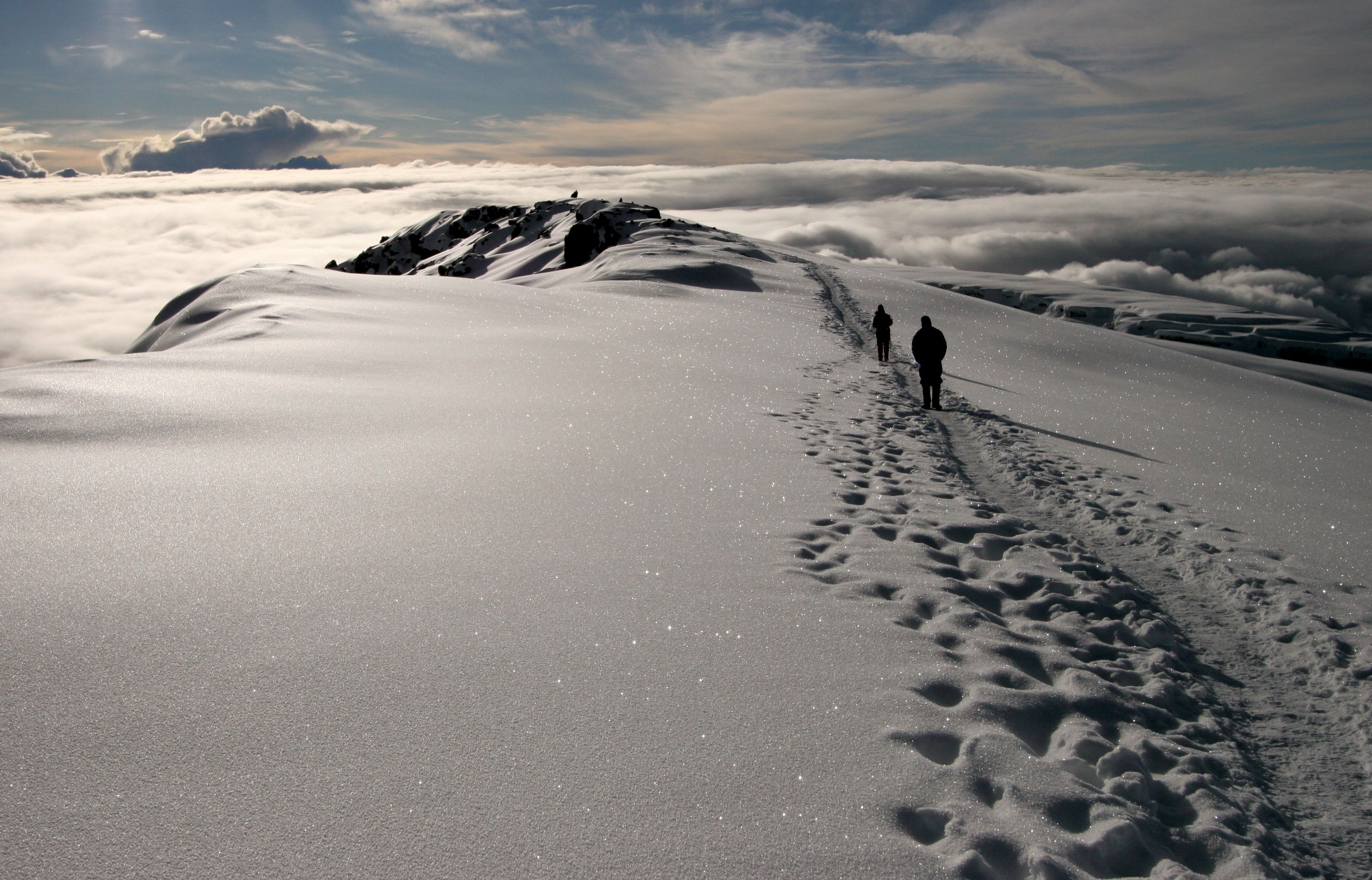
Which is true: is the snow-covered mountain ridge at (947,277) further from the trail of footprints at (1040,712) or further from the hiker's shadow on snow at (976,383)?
the trail of footprints at (1040,712)

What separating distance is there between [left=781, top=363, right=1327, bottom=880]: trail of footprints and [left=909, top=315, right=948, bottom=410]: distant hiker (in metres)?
6.32

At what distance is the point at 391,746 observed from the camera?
3512 millimetres

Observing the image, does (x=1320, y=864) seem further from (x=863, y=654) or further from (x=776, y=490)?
(x=776, y=490)

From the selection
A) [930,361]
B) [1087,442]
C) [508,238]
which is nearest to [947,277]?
[508,238]

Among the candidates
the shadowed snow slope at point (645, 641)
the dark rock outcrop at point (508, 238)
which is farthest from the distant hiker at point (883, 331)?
the dark rock outcrop at point (508, 238)

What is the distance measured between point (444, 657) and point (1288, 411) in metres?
19.9

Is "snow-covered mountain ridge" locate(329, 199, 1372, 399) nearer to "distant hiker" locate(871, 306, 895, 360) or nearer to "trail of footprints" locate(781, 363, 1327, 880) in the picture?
"distant hiker" locate(871, 306, 895, 360)

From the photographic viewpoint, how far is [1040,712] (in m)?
4.30

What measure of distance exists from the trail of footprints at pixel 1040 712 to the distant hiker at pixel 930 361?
6.32 meters

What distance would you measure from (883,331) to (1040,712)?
15.9 meters

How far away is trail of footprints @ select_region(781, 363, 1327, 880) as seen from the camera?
333 centimetres

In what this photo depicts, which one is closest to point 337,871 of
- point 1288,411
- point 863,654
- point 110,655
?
point 110,655

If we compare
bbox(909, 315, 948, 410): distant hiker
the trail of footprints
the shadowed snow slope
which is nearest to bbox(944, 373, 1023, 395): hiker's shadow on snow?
→ bbox(909, 315, 948, 410): distant hiker

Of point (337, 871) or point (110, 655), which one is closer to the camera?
point (337, 871)
